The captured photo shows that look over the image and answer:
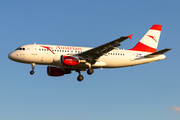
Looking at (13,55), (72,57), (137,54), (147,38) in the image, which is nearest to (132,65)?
(137,54)

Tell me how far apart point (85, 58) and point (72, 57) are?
6.37 ft

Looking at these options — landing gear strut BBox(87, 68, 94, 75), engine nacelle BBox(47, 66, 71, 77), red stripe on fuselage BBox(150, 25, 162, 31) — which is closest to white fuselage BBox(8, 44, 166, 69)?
landing gear strut BBox(87, 68, 94, 75)

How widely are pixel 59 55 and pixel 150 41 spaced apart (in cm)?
1555

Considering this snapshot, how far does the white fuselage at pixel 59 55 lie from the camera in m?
39.8

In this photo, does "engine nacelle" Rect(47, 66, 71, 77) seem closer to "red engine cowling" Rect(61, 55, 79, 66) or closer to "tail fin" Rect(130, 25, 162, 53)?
"red engine cowling" Rect(61, 55, 79, 66)

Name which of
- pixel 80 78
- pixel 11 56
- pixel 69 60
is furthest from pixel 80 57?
pixel 11 56

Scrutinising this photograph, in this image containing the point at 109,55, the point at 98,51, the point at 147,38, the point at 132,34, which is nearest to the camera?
the point at 132,34

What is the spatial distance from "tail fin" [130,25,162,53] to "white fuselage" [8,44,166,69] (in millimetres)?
2639

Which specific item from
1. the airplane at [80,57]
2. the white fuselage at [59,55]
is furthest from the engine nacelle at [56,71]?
the white fuselage at [59,55]

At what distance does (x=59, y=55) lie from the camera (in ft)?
132

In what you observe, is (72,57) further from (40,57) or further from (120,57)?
(120,57)

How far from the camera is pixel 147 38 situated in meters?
47.8

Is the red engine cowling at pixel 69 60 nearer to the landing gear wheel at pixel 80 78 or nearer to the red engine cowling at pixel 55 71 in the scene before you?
the landing gear wheel at pixel 80 78

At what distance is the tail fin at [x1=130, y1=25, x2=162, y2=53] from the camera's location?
151ft
